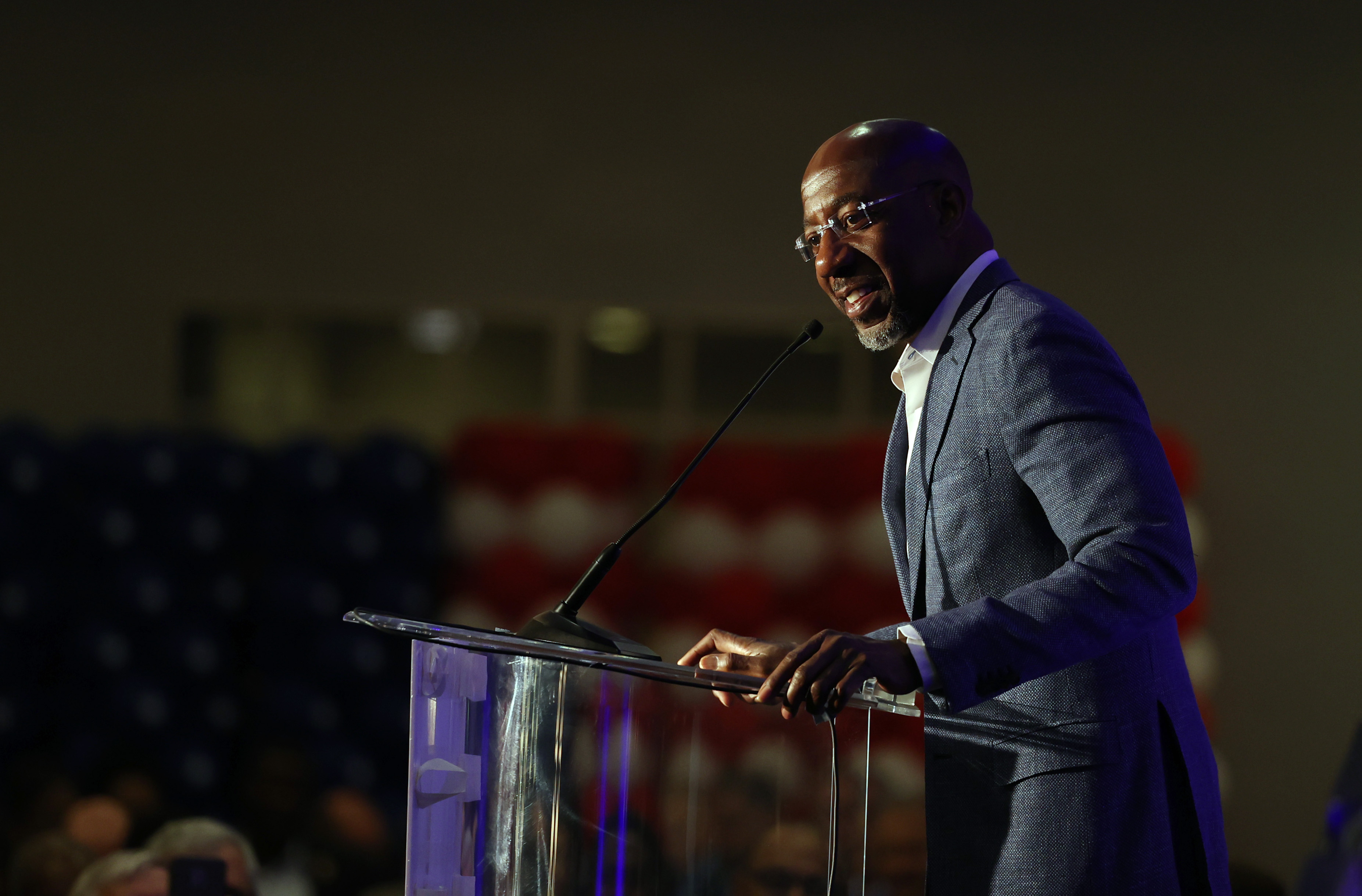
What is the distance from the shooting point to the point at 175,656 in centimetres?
416

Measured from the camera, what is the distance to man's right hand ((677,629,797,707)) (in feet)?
3.74

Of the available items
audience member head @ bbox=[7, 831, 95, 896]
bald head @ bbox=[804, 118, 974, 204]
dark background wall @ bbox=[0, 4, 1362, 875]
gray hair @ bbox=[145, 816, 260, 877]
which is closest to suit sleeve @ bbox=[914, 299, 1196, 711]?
bald head @ bbox=[804, 118, 974, 204]

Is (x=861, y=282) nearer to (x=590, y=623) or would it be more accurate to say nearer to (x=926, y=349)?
(x=926, y=349)

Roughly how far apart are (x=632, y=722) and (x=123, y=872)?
91.0 inches

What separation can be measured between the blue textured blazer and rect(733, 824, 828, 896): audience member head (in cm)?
12

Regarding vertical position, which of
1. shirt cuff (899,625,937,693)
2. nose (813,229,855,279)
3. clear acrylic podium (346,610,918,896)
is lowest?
clear acrylic podium (346,610,918,896)

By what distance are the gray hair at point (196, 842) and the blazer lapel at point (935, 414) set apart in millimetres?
2204

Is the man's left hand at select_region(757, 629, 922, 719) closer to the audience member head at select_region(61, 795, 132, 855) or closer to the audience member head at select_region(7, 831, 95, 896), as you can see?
the audience member head at select_region(7, 831, 95, 896)

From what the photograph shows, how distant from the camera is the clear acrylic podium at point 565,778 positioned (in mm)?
1109

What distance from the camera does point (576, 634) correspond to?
3.97 ft

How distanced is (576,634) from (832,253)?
0.47 m

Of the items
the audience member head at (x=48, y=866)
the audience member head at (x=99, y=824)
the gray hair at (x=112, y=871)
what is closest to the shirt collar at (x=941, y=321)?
the gray hair at (x=112, y=871)

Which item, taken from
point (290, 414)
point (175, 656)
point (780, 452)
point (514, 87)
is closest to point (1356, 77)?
point (780, 452)

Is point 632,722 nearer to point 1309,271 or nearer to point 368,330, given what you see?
point 368,330
